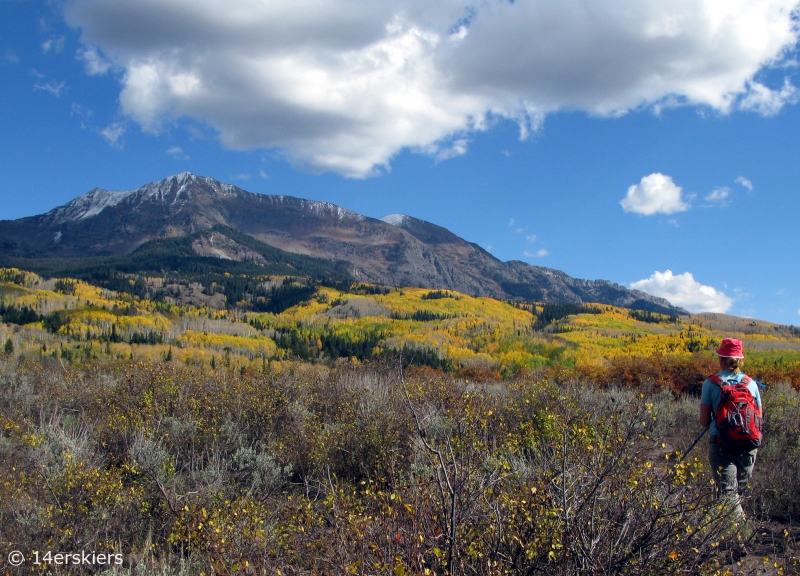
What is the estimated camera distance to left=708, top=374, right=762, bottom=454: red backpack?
6805mm

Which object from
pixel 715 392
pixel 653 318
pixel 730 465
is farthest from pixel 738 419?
pixel 653 318

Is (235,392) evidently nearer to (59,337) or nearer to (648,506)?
(648,506)

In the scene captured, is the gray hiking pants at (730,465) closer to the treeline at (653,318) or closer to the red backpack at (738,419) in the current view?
the red backpack at (738,419)

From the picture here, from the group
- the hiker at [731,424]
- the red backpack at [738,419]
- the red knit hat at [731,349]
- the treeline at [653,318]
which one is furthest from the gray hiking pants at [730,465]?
the treeline at [653,318]

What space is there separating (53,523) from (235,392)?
1095 centimetres

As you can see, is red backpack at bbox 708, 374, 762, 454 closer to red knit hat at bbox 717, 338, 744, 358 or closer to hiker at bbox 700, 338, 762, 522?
hiker at bbox 700, 338, 762, 522

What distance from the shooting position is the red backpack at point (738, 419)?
6.80 metres

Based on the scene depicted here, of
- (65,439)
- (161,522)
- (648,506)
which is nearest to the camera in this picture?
(648,506)

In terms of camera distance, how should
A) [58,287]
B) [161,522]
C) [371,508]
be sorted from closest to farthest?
[371,508] → [161,522] → [58,287]

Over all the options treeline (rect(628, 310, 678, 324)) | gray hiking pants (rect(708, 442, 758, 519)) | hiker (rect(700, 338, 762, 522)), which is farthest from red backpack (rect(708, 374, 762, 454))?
treeline (rect(628, 310, 678, 324))

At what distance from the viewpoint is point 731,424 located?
271 inches

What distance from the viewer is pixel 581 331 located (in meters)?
124

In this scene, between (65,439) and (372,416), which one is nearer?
(65,439)

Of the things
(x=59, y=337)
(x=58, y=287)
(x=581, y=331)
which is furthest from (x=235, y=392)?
(x=58, y=287)
